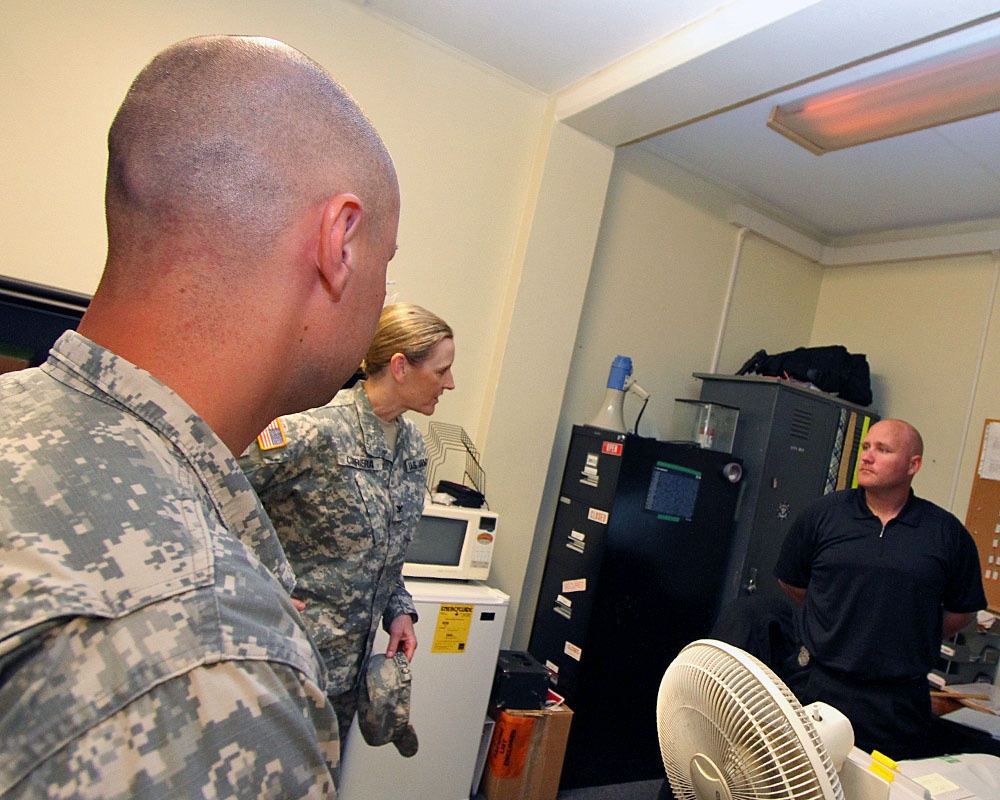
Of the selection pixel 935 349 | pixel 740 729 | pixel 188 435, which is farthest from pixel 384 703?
pixel 935 349

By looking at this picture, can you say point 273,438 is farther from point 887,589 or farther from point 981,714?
point 981,714

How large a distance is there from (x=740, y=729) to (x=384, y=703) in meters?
0.83

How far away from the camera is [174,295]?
0.49 metres

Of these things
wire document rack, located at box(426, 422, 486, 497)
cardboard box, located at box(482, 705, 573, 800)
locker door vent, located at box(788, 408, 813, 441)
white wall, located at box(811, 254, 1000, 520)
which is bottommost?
cardboard box, located at box(482, 705, 573, 800)

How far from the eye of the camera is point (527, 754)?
2592 millimetres

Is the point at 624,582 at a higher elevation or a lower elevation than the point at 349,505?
lower

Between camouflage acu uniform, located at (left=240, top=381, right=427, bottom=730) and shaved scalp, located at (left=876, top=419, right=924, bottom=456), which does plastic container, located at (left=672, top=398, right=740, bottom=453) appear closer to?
shaved scalp, located at (left=876, top=419, right=924, bottom=456)

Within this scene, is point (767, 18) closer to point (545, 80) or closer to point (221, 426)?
point (545, 80)

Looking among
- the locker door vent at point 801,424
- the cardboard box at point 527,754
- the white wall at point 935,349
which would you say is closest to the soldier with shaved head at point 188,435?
the cardboard box at point 527,754

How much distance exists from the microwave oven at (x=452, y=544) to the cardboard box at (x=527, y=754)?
59 cm

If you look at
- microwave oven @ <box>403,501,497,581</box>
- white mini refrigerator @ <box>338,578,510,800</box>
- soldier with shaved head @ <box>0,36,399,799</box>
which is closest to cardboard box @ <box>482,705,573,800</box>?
white mini refrigerator @ <box>338,578,510,800</box>

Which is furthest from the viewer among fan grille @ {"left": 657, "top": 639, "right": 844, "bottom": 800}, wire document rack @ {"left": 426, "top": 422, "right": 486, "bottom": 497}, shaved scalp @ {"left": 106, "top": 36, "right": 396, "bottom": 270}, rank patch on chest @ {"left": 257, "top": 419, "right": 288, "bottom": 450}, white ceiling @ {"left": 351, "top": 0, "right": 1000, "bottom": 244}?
wire document rack @ {"left": 426, "top": 422, "right": 486, "bottom": 497}

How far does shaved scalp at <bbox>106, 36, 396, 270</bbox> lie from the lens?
1.68ft

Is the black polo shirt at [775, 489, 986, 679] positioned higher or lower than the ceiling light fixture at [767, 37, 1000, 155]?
lower
